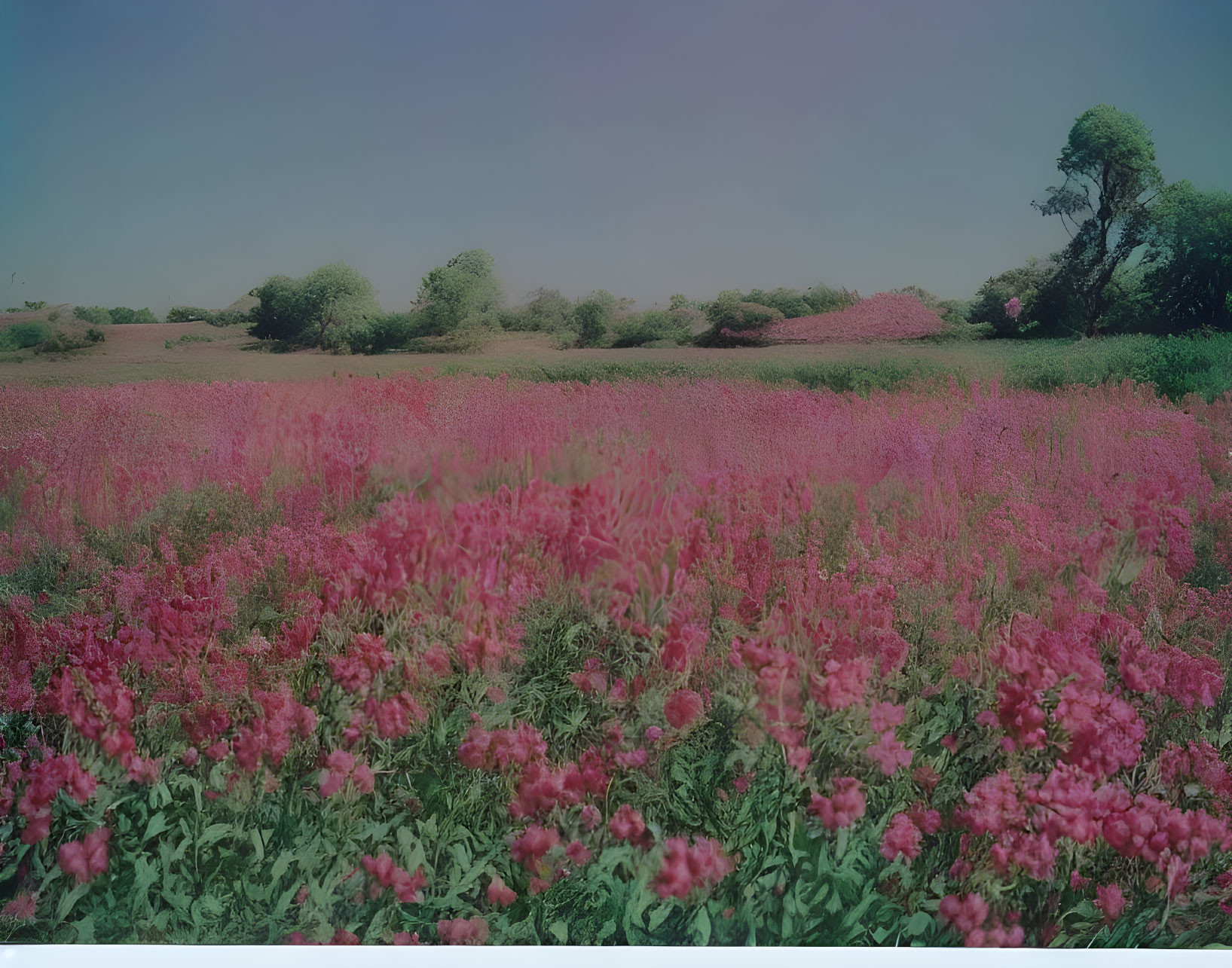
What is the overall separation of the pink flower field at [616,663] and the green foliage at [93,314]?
0.77 feet

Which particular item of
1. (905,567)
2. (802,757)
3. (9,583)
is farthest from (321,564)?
(905,567)

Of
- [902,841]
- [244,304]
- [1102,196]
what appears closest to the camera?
[902,841]

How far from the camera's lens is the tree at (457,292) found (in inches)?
93.8

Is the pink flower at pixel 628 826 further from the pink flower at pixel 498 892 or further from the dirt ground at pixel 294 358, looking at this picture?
the dirt ground at pixel 294 358

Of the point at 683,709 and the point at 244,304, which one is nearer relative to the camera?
the point at 683,709

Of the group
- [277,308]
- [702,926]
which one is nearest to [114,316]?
[277,308]

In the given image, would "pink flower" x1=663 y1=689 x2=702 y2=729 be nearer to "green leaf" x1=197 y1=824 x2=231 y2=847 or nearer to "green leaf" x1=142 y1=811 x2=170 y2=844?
"green leaf" x1=197 y1=824 x2=231 y2=847

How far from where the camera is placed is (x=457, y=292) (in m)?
2.40

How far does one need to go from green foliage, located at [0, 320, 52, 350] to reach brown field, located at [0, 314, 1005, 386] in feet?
0.07

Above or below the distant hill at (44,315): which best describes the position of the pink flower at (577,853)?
below

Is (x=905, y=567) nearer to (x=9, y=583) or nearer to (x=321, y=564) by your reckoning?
(x=321, y=564)

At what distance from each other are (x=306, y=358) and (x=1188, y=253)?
273 centimetres

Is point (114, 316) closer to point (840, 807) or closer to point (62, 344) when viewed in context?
point (62, 344)

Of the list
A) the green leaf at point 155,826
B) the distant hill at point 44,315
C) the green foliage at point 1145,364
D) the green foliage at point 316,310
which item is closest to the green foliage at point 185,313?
the green foliage at point 316,310
